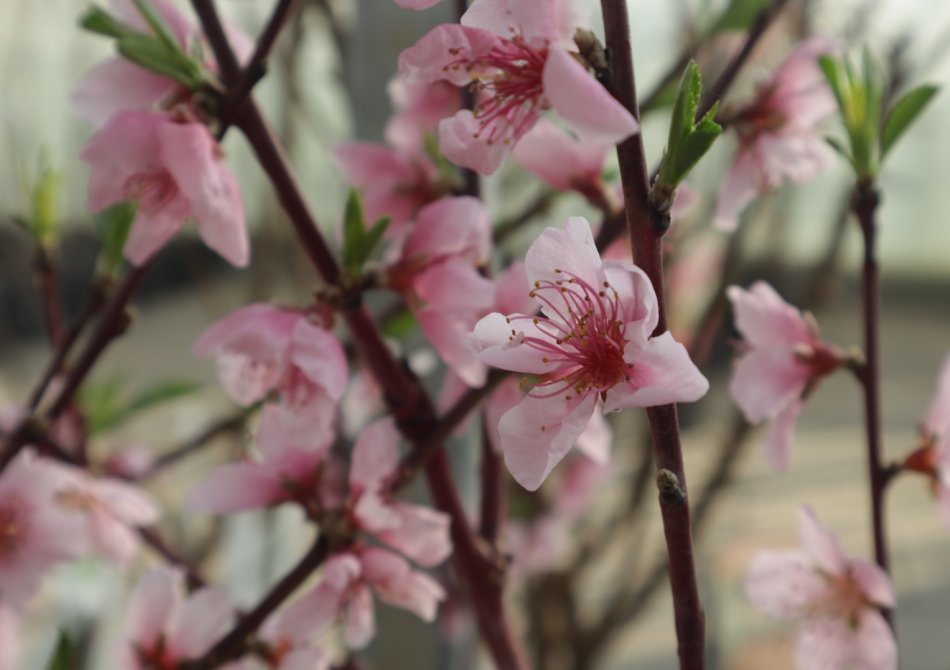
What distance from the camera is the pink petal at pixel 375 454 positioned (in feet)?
1.20

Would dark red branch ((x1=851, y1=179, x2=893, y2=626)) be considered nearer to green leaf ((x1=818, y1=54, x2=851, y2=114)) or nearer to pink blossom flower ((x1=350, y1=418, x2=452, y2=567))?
green leaf ((x1=818, y1=54, x2=851, y2=114))

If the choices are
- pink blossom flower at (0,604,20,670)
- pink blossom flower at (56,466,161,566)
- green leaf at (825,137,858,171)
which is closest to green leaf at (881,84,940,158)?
green leaf at (825,137,858,171)

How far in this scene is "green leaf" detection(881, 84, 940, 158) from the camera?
→ 1.16 ft

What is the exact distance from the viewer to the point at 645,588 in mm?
860

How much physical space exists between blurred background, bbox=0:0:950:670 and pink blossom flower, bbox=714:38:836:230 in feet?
0.05

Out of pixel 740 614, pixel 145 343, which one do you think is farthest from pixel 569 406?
pixel 145 343

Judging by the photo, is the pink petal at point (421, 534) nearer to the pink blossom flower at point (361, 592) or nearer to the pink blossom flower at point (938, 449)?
the pink blossom flower at point (361, 592)

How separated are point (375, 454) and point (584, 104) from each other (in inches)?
7.6

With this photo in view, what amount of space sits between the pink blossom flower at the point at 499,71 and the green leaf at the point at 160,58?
0.11 m

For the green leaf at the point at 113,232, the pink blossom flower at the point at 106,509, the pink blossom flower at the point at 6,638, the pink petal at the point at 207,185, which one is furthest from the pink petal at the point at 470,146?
the pink blossom flower at the point at 6,638

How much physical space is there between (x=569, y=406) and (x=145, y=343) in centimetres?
380

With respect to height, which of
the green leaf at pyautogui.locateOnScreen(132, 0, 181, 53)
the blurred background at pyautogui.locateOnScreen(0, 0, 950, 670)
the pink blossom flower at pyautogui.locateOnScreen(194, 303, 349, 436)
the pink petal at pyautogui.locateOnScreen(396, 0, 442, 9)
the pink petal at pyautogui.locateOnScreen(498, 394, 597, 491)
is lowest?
the blurred background at pyautogui.locateOnScreen(0, 0, 950, 670)

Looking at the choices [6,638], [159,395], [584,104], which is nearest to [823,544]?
[584,104]

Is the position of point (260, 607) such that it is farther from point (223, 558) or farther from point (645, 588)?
point (223, 558)
